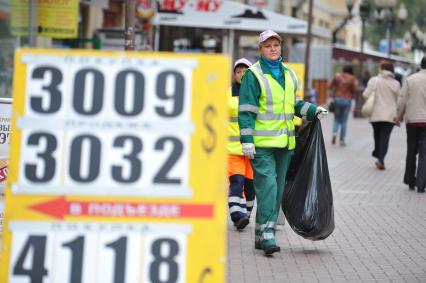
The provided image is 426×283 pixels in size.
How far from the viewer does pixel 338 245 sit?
9.27m

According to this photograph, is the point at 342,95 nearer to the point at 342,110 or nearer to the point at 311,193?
the point at 342,110

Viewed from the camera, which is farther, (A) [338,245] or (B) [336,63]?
(B) [336,63]

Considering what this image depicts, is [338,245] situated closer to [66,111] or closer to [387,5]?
[66,111]

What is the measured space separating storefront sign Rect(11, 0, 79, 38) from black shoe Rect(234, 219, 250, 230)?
22.2 feet

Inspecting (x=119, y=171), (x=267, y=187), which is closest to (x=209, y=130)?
(x=119, y=171)

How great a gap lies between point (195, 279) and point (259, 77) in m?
3.79

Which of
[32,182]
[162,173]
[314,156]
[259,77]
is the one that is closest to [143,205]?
[162,173]

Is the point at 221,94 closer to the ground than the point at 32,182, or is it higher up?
higher up

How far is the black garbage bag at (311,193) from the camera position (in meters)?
8.70

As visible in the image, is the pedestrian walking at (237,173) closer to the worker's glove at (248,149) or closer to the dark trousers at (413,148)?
the worker's glove at (248,149)

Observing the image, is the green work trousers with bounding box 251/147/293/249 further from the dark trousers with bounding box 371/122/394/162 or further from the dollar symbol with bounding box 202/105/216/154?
the dark trousers with bounding box 371/122/394/162

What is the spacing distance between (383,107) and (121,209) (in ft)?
43.5

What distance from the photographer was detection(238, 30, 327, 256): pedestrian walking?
8219mm

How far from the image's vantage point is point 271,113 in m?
8.26
